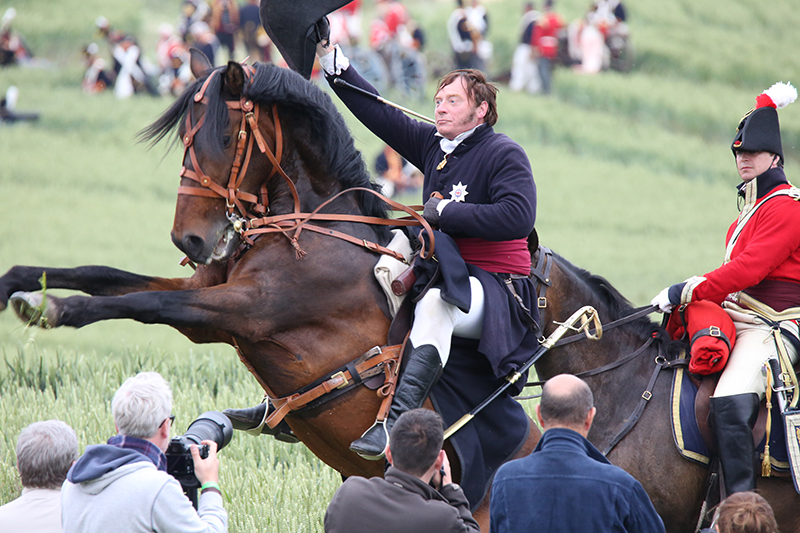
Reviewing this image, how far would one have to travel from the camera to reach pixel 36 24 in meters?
23.9

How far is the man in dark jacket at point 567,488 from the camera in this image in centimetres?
289

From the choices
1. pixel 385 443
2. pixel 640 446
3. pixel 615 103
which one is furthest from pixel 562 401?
pixel 615 103

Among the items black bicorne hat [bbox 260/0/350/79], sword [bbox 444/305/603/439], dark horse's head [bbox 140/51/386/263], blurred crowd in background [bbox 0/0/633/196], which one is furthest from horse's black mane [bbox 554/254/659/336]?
blurred crowd in background [bbox 0/0/633/196]

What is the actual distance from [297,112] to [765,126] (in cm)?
268

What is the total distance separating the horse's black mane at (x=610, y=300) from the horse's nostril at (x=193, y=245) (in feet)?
7.35

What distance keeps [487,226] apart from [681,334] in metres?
1.71

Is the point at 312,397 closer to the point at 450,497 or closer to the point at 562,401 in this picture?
the point at 450,497

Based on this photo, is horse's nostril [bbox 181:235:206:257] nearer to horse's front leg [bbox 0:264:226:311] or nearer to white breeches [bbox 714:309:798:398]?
horse's front leg [bbox 0:264:226:311]

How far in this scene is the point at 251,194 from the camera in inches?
159

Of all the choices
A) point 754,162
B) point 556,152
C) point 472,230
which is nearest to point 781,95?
point 754,162

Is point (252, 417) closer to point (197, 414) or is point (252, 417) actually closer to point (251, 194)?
point (251, 194)

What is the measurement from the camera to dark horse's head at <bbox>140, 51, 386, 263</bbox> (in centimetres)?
392

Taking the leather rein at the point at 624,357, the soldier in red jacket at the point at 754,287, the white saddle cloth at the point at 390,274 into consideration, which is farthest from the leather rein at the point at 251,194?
the soldier in red jacket at the point at 754,287

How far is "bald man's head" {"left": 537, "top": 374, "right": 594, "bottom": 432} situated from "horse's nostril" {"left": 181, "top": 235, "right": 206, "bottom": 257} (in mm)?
1817
